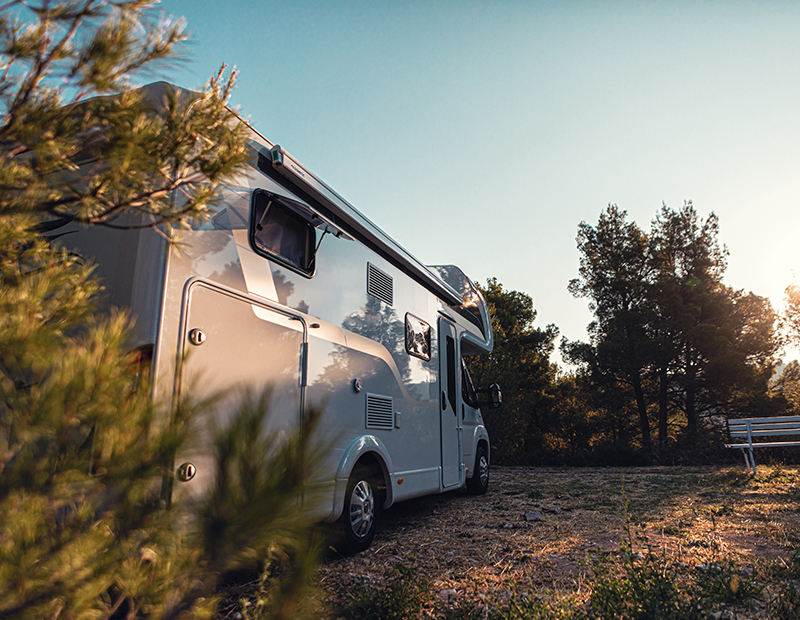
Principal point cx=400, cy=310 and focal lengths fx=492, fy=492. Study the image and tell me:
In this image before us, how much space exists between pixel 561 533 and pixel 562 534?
0.05 metres

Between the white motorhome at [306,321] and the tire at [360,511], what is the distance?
0.01 m

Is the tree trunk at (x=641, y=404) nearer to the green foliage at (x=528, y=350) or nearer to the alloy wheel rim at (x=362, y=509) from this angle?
the green foliage at (x=528, y=350)

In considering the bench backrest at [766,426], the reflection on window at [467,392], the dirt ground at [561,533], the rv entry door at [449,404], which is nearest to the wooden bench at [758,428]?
the bench backrest at [766,426]

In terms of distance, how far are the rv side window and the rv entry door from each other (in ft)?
9.78

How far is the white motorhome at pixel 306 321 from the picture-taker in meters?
2.69

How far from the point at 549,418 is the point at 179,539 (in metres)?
24.0

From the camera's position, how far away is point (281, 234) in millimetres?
3686

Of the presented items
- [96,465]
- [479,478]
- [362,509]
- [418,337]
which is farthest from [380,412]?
[479,478]

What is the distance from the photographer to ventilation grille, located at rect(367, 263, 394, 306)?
15.8 feet

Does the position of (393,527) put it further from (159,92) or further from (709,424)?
(709,424)

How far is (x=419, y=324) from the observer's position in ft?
19.2

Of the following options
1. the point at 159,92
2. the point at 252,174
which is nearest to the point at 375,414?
the point at 252,174

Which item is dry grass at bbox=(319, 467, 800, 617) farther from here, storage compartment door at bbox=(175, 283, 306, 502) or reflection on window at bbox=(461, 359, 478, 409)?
reflection on window at bbox=(461, 359, 478, 409)

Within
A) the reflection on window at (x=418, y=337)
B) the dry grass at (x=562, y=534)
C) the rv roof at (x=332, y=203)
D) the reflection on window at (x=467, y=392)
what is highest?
the rv roof at (x=332, y=203)
